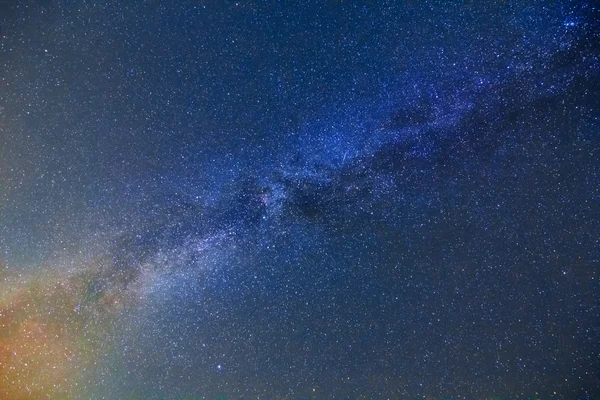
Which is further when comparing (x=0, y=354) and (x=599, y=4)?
(x=0, y=354)

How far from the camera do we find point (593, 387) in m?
7.08

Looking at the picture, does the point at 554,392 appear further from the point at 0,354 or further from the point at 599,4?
the point at 0,354

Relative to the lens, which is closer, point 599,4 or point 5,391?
point 599,4

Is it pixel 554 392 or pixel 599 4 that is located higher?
pixel 599 4

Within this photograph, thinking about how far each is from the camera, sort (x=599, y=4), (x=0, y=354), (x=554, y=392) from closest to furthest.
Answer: (x=599, y=4)
(x=0, y=354)
(x=554, y=392)

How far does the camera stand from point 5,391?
6.34m

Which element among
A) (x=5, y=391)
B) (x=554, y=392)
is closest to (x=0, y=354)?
(x=5, y=391)

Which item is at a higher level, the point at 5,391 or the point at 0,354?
the point at 0,354

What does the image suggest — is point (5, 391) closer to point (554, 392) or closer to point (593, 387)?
point (554, 392)

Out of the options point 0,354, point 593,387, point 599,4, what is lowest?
point 593,387

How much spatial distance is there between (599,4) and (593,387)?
21.9 ft

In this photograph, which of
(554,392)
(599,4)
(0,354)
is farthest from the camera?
(554,392)

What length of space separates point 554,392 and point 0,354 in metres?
9.68

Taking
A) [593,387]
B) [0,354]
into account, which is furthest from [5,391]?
[593,387]
